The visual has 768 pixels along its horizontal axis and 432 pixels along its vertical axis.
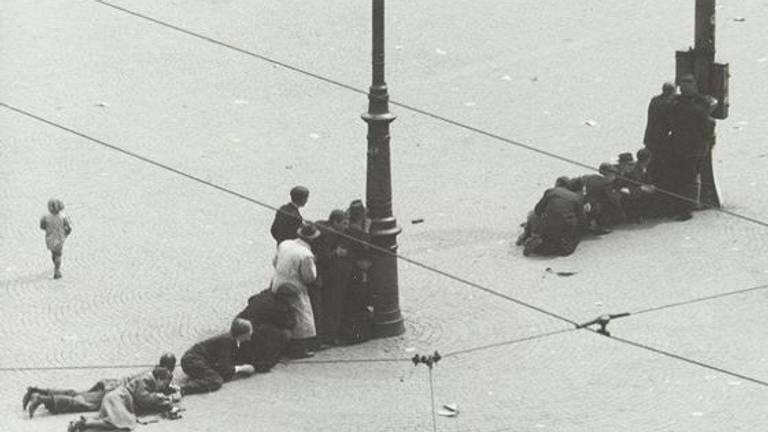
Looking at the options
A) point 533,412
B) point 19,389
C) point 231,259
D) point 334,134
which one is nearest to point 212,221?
point 231,259

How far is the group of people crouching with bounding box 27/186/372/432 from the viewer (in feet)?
52.2

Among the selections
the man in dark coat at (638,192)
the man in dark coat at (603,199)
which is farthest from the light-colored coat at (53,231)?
the man in dark coat at (638,192)

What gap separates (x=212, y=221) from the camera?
20.8 metres

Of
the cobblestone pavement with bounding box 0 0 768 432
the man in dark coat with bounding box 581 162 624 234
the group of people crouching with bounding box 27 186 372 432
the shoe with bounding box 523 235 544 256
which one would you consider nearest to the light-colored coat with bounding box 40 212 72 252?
the cobblestone pavement with bounding box 0 0 768 432

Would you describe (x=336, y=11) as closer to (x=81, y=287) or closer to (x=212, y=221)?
(x=212, y=221)

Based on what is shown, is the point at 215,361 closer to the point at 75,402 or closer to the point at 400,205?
the point at 75,402

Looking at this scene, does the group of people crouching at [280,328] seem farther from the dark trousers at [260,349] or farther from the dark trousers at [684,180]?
the dark trousers at [684,180]

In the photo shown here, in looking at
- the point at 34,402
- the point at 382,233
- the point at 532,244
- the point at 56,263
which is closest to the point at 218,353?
the point at 34,402

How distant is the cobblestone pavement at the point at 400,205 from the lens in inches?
644

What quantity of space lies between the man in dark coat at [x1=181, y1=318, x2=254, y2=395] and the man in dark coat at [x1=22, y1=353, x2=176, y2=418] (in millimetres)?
363

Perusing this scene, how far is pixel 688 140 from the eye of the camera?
20.8m

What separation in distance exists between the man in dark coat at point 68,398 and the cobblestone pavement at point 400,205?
0.12 m

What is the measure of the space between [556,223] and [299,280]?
10.9 feet

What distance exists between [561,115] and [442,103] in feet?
5.27
